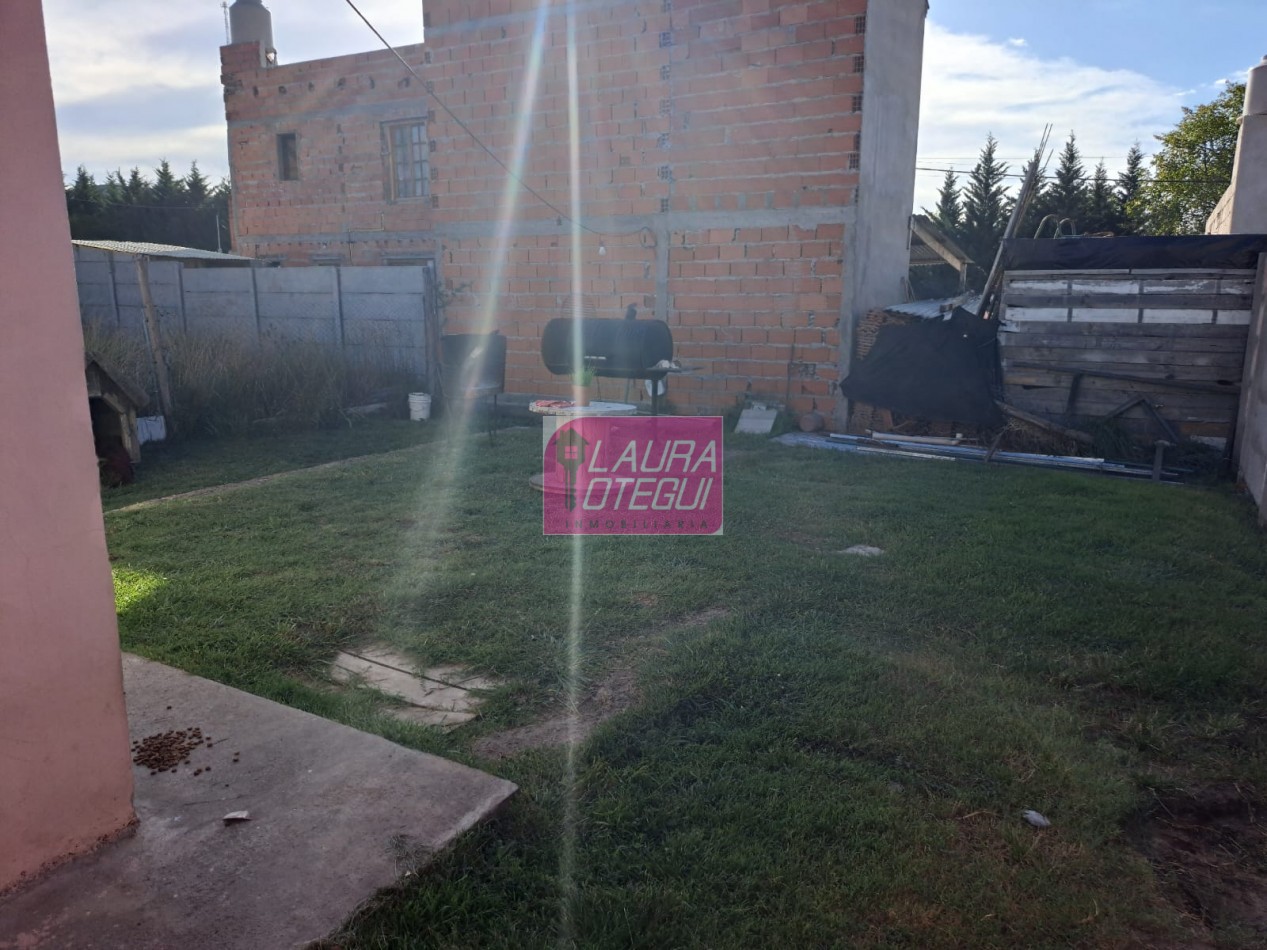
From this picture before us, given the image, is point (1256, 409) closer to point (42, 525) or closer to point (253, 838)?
point (253, 838)

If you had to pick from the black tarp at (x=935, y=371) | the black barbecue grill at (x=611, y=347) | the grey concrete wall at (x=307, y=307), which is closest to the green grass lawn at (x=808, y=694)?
the black barbecue grill at (x=611, y=347)

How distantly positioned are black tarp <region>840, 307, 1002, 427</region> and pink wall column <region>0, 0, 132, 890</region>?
27.3ft

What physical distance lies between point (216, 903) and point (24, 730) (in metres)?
0.62

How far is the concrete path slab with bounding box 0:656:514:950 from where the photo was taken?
6.64 ft

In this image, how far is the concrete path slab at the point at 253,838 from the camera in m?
2.03

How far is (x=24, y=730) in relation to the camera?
2.08 m

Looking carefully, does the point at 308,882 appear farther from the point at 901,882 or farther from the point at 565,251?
the point at 565,251

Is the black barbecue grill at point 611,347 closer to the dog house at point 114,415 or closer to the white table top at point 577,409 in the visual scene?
the white table top at point 577,409

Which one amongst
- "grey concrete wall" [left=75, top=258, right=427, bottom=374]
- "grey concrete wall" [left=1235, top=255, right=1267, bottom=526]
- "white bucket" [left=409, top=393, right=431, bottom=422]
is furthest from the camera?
"grey concrete wall" [left=75, top=258, right=427, bottom=374]

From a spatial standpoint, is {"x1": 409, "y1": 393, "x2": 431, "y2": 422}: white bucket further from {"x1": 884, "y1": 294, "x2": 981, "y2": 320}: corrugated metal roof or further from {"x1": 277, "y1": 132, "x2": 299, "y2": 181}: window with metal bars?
{"x1": 277, "y1": 132, "x2": 299, "y2": 181}: window with metal bars

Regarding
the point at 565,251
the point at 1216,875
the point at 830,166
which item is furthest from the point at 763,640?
the point at 565,251

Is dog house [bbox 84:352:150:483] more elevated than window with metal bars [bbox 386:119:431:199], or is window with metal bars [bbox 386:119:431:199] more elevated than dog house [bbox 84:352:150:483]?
window with metal bars [bbox 386:119:431:199]

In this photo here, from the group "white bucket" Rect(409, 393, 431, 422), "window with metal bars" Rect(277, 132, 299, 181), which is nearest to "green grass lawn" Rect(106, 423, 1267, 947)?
"white bucket" Rect(409, 393, 431, 422)

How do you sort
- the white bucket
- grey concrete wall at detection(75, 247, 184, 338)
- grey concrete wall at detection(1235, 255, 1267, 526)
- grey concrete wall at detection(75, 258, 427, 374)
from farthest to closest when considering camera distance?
grey concrete wall at detection(75, 247, 184, 338) < grey concrete wall at detection(75, 258, 427, 374) < the white bucket < grey concrete wall at detection(1235, 255, 1267, 526)
